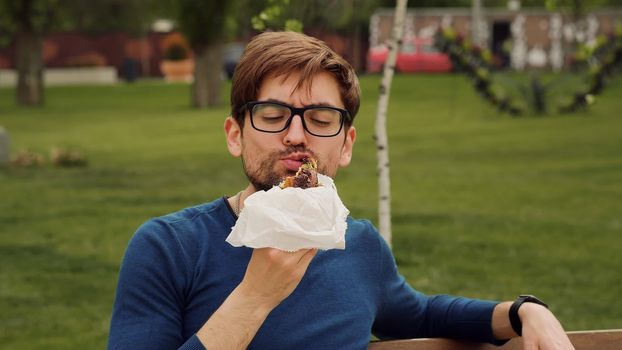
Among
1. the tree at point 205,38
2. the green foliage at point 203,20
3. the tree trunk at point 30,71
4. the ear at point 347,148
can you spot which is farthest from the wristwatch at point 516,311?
the tree trunk at point 30,71

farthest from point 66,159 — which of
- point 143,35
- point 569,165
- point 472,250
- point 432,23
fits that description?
point 143,35

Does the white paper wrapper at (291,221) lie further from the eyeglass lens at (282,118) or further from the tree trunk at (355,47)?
the tree trunk at (355,47)

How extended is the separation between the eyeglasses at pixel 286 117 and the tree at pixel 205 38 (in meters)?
29.6

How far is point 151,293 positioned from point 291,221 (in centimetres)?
50

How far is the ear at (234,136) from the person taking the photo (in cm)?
300

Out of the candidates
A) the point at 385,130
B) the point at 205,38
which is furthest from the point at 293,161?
the point at 205,38

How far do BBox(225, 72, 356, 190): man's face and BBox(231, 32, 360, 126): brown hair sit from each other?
0.07ft

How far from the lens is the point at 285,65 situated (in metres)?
2.85

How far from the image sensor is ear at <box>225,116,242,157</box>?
3.00 meters

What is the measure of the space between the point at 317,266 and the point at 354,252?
17 cm

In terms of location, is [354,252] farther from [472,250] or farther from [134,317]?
[472,250]

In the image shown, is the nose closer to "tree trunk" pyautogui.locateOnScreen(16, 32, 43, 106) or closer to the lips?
the lips

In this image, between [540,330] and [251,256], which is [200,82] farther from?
[251,256]

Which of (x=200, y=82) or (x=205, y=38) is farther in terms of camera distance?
(x=200, y=82)
